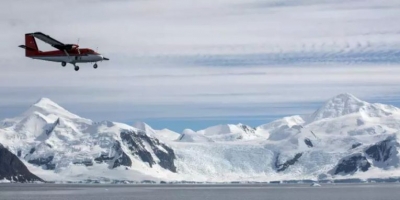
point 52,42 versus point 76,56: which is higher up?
point 52,42

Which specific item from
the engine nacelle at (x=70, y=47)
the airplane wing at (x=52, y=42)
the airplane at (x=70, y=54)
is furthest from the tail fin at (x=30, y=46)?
the engine nacelle at (x=70, y=47)

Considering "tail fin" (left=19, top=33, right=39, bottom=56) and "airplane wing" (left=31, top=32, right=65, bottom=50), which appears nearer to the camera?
"airplane wing" (left=31, top=32, right=65, bottom=50)

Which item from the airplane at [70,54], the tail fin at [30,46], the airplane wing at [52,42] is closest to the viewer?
the airplane wing at [52,42]

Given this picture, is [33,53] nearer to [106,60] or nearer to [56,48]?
[56,48]

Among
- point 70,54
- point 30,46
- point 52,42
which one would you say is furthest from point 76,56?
point 30,46

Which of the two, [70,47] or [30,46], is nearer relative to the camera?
[70,47]

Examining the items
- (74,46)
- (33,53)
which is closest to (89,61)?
(74,46)

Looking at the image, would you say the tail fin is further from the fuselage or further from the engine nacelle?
the engine nacelle

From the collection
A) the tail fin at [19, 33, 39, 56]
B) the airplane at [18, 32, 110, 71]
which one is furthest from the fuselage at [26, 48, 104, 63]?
the tail fin at [19, 33, 39, 56]

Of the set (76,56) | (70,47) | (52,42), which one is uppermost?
(52,42)

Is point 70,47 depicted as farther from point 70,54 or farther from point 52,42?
point 52,42

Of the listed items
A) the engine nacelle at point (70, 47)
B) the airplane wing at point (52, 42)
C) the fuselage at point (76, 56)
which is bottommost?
the fuselage at point (76, 56)

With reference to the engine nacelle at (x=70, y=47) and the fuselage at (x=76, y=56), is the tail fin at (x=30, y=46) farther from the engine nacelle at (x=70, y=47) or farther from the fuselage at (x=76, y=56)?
the engine nacelle at (x=70, y=47)
